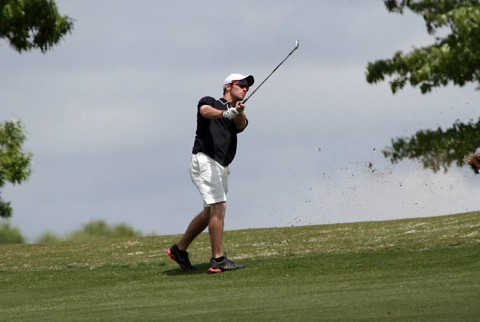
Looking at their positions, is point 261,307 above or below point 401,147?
below

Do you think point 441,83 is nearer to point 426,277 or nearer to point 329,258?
point 426,277

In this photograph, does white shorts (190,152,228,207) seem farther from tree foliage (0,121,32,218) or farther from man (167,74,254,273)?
tree foliage (0,121,32,218)

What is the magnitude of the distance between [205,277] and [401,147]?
20.2 feet

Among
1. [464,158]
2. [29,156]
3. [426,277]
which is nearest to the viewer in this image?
[464,158]

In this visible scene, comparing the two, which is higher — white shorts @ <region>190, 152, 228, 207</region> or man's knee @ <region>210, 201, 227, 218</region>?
white shorts @ <region>190, 152, 228, 207</region>

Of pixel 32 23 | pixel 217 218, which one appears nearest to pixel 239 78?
pixel 217 218

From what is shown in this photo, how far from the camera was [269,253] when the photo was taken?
59.4 feet

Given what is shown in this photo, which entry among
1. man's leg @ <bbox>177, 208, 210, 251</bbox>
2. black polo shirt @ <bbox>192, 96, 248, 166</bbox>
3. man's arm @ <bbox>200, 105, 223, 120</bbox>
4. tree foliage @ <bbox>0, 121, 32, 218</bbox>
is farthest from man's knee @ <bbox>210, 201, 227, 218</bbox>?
tree foliage @ <bbox>0, 121, 32, 218</bbox>

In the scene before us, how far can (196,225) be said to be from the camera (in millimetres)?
16250

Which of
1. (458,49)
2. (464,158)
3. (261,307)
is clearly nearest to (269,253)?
(261,307)

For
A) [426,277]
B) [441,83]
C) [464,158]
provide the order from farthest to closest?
[426,277] → [464,158] → [441,83]

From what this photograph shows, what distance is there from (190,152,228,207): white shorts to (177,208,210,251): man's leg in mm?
258

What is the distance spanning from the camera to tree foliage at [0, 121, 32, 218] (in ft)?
85.7

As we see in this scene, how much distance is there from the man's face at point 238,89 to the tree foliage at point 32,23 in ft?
10.4
